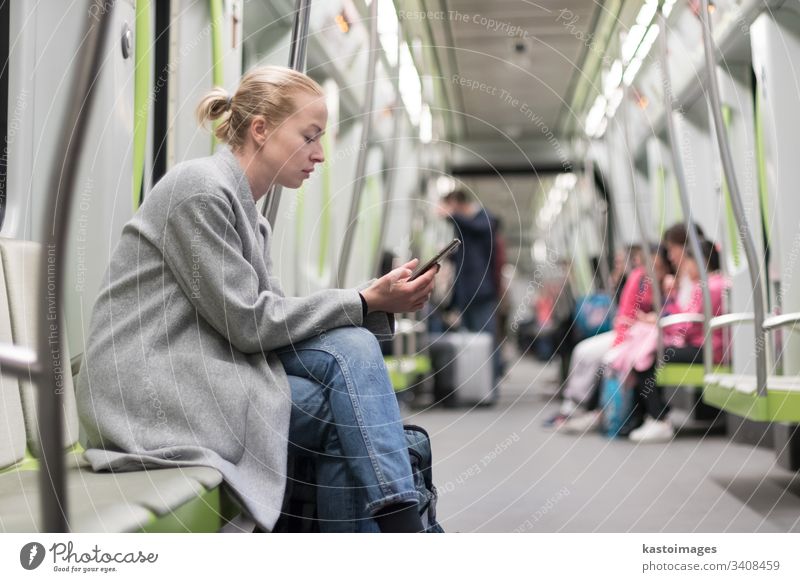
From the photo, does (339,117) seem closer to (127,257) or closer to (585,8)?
(585,8)

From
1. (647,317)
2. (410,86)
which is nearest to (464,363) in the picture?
(647,317)

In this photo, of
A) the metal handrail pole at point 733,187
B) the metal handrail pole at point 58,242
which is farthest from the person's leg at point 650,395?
the metal handrail pole at point 58,242

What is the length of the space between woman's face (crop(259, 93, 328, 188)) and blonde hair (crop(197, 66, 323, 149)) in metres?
0.01

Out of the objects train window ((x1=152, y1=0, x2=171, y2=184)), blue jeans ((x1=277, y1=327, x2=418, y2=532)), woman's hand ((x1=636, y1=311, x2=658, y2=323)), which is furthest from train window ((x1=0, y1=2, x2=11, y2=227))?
woman's hand ((x1=636, y1=311, x2=658, y2=323))

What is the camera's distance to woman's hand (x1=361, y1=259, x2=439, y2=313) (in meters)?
1.35

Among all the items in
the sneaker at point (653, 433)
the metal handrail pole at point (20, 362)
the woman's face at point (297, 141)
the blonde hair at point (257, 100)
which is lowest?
the sneaker at point (653, 433)

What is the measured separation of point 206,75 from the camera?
5.90 feet

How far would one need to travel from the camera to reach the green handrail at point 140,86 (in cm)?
170

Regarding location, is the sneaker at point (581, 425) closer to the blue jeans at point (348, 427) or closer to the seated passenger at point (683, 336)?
the seated passenger at point (683, 336)

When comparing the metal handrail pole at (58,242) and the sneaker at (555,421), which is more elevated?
the metal handrail pole at (58,242)

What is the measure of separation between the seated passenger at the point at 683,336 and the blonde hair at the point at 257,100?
2.31 m
